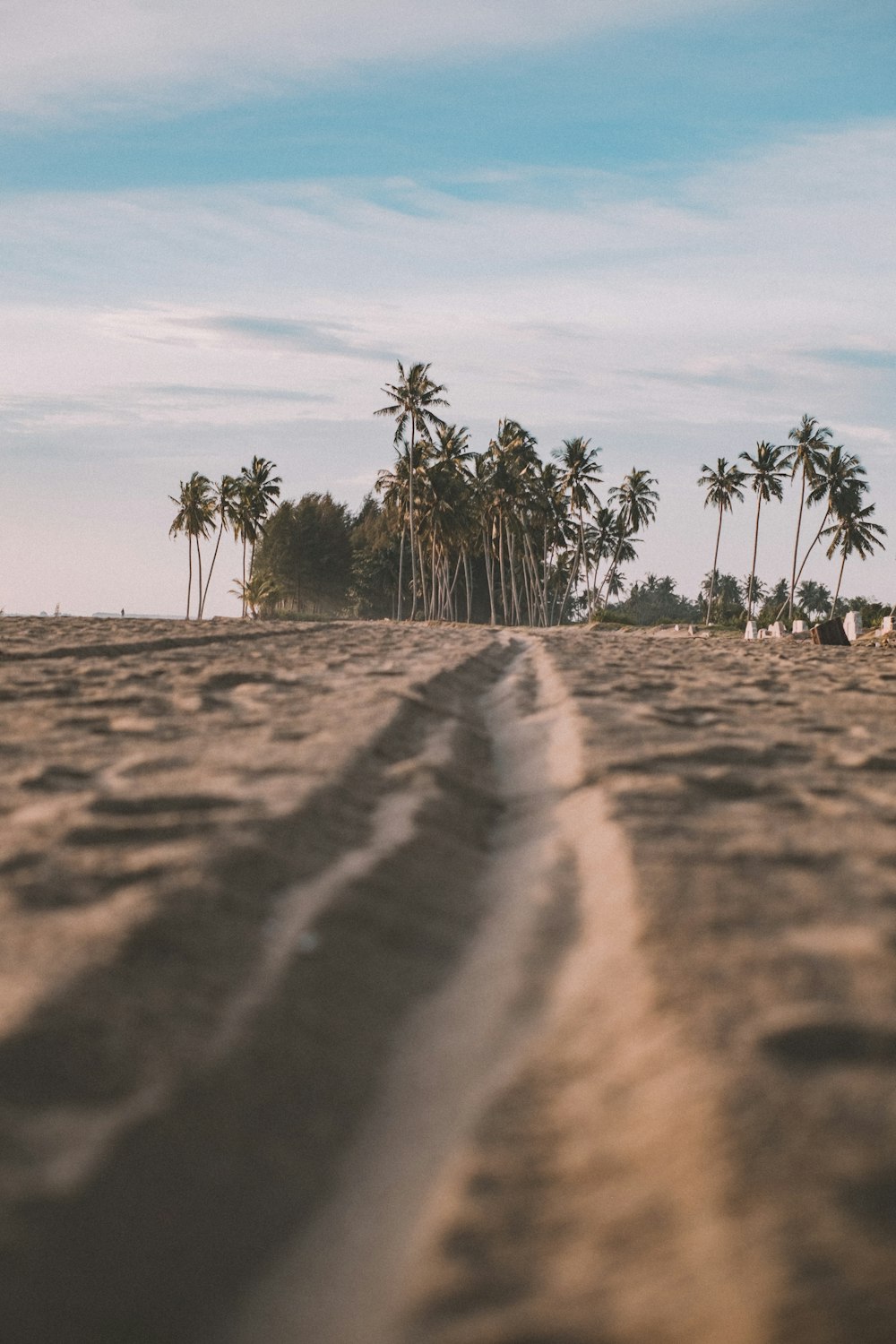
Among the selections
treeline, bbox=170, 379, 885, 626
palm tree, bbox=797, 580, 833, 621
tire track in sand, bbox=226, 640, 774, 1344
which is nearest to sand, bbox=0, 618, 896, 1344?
tire track in sand, bbox=226, 640, 774, 1344

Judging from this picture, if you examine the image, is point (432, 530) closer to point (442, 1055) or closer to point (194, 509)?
point (194, 509)

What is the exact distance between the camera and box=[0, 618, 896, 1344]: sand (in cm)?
94

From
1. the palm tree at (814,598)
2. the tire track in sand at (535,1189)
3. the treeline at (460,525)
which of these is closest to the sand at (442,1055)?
the tire track in sand at (535,1189)

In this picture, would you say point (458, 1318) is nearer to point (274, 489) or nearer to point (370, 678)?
point (370, 678)

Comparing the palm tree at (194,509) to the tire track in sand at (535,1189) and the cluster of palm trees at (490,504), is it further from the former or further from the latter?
the tire track in sand at (535,1189)

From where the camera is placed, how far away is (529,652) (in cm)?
867

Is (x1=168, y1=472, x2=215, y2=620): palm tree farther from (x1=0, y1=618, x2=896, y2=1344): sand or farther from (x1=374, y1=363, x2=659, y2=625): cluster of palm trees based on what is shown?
(x1=0, y1=618, x2=896, y2=1344): sand

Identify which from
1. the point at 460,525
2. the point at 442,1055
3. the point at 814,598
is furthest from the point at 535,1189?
the point at 814,598

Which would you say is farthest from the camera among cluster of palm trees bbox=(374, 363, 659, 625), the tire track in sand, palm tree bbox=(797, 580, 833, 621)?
palm tree bbox=(797, 580, 833, 621)

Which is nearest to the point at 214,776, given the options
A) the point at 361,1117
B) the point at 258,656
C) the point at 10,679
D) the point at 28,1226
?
the point at 361,1117

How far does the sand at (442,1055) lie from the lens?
3.09 ft

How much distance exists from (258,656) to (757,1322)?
5.24 m

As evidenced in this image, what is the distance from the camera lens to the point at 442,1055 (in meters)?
1.37

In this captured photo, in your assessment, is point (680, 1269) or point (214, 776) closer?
point (680, 1269)
